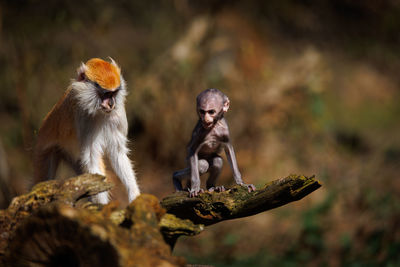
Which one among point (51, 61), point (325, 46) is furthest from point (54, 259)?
point (325, 46)

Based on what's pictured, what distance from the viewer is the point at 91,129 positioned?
3.96 m

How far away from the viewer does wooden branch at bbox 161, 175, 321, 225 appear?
9.13ft

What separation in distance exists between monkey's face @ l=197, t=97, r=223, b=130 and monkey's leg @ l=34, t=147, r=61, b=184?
Result: 2.20 m

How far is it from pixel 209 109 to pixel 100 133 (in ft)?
4.26

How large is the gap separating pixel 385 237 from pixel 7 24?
8061mm

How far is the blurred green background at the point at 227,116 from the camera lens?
25.5ft

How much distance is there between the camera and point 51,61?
8.74 m

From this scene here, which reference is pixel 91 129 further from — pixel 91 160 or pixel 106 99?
pixel 106 99

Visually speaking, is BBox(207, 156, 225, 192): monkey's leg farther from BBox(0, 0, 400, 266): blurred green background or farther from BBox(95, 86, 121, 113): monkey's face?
BBox(0, 0, 400, 266): blurred green background

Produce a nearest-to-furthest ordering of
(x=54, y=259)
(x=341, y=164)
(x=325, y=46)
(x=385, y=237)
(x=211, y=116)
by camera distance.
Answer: (x=54, y=259) → (x=211, y=116) → (x=385, y=237) → (x=341, y=164) → (x=325, y=46)

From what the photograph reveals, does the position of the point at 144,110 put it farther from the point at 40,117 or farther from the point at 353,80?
the point at 353,80

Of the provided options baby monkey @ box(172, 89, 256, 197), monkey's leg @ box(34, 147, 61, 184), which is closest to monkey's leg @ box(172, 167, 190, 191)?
baby monkey @ box(172, 89, 256, 197)

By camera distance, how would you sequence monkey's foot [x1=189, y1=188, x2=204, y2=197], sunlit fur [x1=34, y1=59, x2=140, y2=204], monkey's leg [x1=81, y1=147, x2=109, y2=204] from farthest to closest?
1. monkey's leg [x1=81, y1=147, x2=109, y2=204]
2. sunlit fur [x1=34, y1=59, x2=140, y2=204]
3. monkey's foot [x1=189, y1=188, x2=204, y2=197]

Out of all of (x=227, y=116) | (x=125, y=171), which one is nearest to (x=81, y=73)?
(x=125, y=171)
